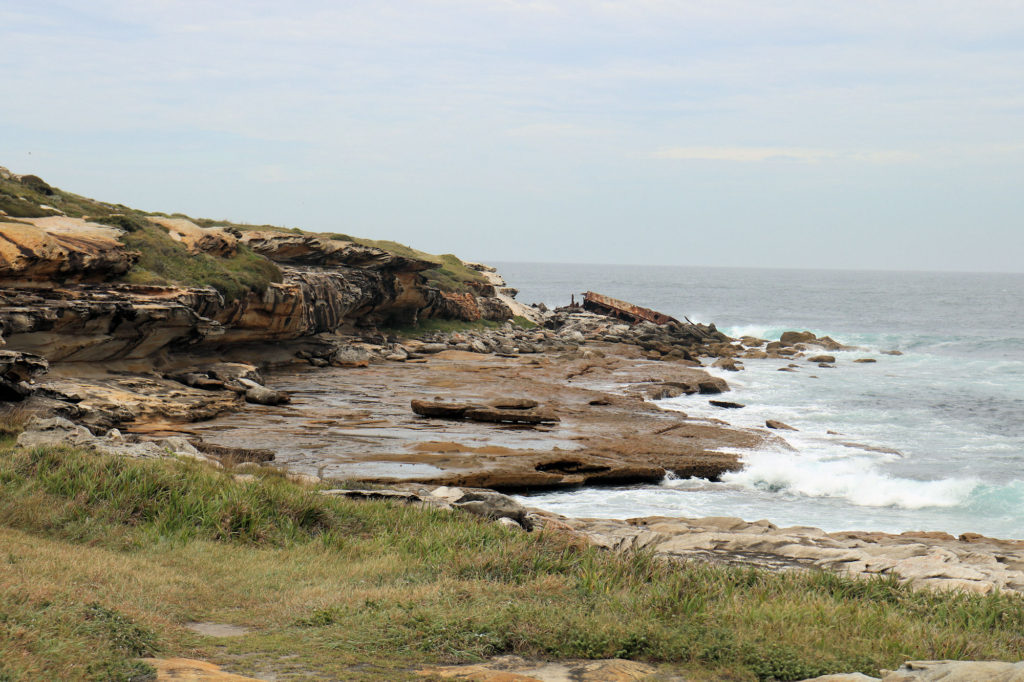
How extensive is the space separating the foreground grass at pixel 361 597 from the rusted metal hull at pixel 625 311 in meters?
54.7

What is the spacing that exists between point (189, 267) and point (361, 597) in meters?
30.0

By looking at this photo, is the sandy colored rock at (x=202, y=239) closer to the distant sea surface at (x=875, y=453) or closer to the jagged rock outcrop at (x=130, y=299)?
the jagged rock outcrop at (x=130, y=299)

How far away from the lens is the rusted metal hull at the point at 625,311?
6519 centimetres

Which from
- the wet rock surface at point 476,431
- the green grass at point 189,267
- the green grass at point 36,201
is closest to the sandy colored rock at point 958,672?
the wet rock surface at point 476,431

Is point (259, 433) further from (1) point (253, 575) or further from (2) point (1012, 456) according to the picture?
(2) point (1012, 456)

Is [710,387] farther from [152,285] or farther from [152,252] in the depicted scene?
[152,252]

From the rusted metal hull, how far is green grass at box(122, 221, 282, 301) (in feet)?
116

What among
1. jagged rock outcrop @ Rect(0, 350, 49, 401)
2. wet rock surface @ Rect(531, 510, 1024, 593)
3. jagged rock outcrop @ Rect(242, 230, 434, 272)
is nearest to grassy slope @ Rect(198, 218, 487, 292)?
jagged rock outcrop @ Rect(242, 230, 434, 272)

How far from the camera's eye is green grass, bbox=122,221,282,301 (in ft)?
101

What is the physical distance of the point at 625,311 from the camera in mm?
68875

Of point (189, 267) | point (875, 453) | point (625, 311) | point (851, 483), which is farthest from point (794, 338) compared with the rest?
point (189, 267)

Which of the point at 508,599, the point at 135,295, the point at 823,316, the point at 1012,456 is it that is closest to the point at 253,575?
the point at 508,599

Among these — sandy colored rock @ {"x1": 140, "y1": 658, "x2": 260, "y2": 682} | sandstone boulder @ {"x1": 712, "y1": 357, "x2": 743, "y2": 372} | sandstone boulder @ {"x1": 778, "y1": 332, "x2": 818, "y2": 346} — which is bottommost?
sandstone boulder @ {"x1": 712, "y1": 357, "x2": 743, "y2": 372}

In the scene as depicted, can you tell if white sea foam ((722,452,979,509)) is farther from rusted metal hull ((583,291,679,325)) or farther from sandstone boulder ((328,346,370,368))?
rusted metal hull ((583,291,679,325))
